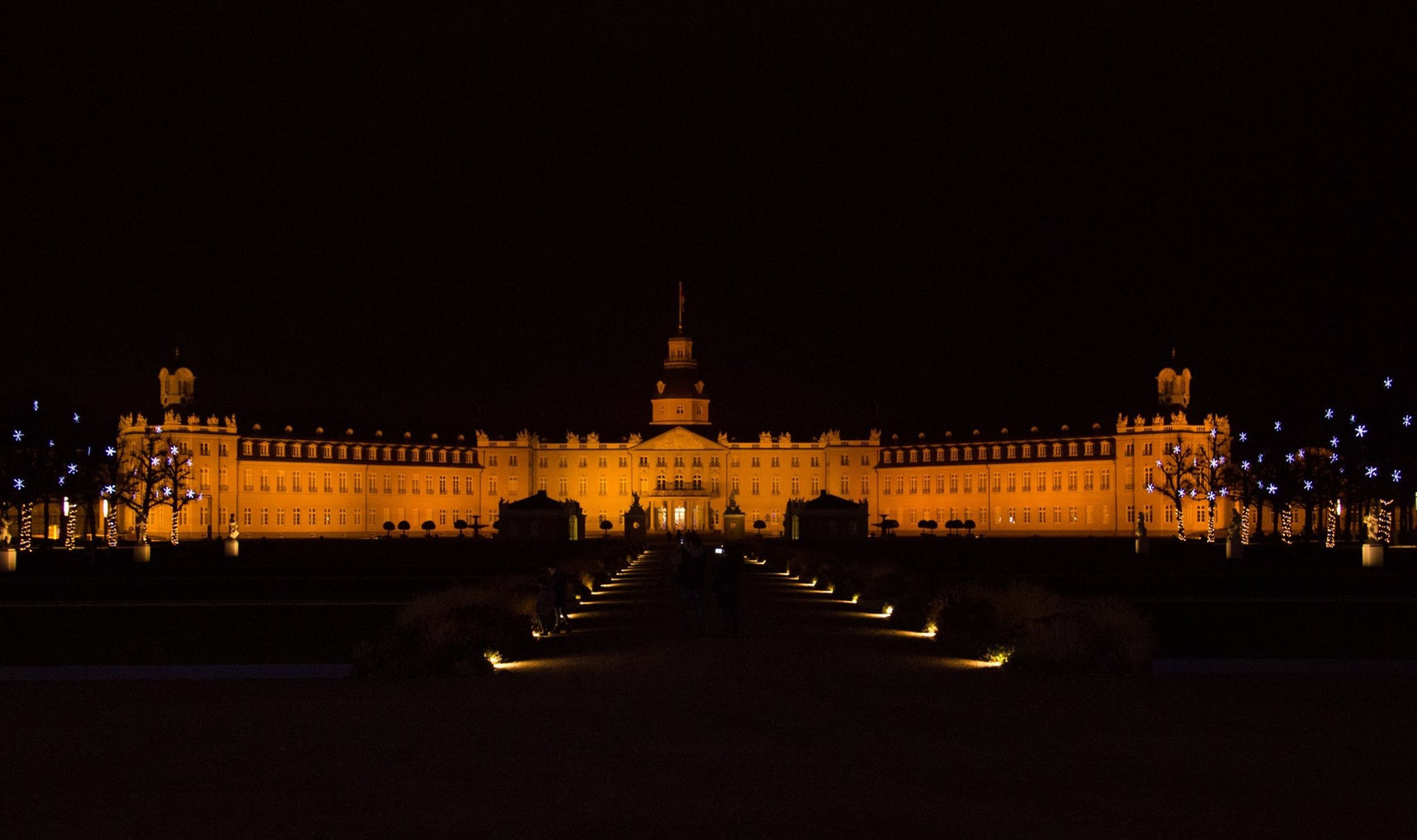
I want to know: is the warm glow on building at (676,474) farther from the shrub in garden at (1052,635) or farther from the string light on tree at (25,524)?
the shrub in garden at (1052,635)

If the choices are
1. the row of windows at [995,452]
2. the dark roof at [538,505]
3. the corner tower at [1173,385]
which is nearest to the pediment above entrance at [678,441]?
the row of windows at [995,452]

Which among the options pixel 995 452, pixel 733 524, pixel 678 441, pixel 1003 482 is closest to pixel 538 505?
pixel 733 524

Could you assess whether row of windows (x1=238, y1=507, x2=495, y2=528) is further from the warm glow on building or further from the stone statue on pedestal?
the stone statue on pedestal

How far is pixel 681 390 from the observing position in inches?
6688

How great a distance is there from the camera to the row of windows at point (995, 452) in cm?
14912

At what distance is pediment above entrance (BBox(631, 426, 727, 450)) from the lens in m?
163

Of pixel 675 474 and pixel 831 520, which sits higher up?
pixel 675 474

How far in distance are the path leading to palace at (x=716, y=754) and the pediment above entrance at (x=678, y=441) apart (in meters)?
139

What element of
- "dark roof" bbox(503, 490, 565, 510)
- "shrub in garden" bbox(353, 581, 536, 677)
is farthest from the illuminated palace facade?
"shrub in garden" bbox(353, 581, 536, 677)

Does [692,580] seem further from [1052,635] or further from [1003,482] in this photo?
[1003,482]

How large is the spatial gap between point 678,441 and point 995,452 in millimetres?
29663

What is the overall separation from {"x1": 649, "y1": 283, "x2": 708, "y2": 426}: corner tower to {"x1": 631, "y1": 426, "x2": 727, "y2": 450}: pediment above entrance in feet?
16.6

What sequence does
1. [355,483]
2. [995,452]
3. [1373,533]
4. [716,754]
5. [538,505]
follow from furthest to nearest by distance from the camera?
[995,452] < [355,483] < [538,505] < [1373,533] < [716,754]

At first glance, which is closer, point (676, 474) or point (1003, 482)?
point (1003, 482)
